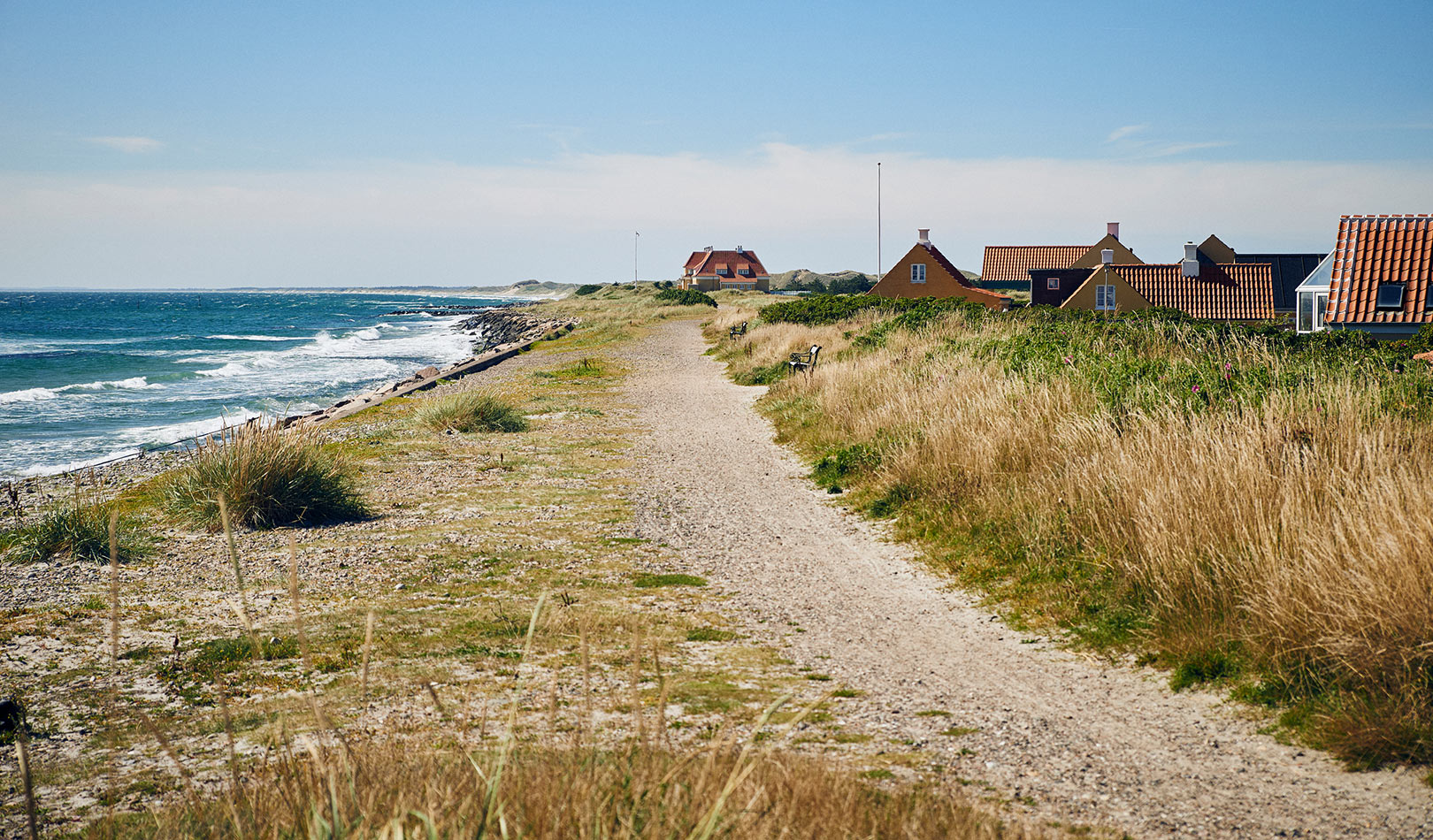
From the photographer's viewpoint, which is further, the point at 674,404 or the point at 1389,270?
the point at 1389,270

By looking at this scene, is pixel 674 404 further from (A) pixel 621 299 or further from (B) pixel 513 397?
(A) pixel 621 299

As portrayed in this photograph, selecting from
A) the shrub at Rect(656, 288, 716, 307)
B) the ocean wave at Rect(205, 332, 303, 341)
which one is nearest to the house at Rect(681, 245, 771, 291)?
the shrub at Rect(656, 288, 716, 307)

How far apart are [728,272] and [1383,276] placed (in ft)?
241

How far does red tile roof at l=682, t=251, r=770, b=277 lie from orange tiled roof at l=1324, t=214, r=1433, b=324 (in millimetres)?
72227

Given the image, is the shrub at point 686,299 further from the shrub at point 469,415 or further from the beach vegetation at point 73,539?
the beach vegetation at point 73,539

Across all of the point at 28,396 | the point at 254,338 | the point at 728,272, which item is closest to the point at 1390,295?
the point at 28,396

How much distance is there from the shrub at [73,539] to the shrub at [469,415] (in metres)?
6.24

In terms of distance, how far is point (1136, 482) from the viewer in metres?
6.42

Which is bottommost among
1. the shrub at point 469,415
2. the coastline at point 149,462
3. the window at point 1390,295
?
the coastline at point 149,462

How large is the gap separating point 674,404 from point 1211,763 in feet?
47.4

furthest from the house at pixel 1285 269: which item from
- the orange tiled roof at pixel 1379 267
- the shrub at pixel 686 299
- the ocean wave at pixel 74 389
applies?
the ocean wave at pixel 74 389

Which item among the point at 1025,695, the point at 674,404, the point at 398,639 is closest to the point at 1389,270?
the point at 674,404

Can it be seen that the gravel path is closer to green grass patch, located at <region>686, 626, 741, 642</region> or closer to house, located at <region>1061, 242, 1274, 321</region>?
green grass patch, located at <region>686, 626, 741, 642</region>

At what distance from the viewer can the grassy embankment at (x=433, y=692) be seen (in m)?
2.63
